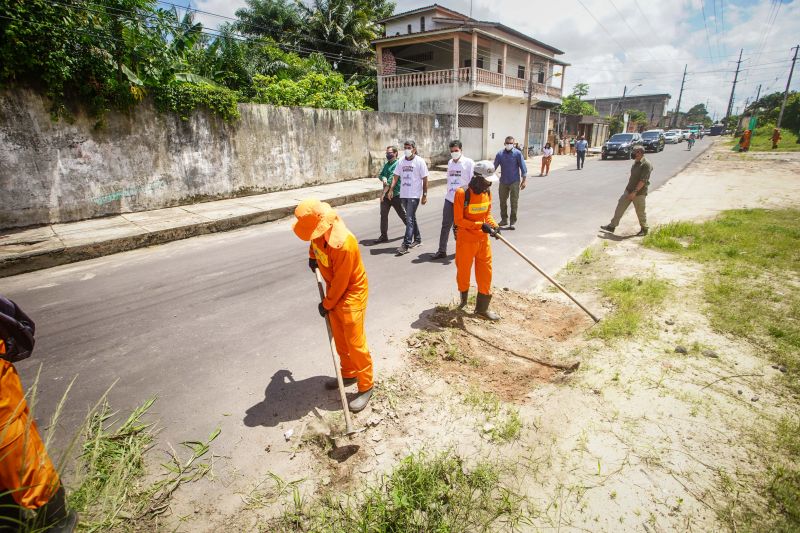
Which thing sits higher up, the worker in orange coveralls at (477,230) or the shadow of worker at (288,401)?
the worker in orange coveralls at (477,230)

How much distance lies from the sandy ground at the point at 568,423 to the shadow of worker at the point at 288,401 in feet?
0.49

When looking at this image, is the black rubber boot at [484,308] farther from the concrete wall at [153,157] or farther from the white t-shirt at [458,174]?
the concrete wall at [153,157]

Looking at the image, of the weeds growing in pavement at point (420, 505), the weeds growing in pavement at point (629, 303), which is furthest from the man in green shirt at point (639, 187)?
the weeds growing in pavement at point (420, 505)

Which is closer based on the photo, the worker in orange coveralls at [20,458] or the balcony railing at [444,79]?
the worker in orange coveralls at [20,458]

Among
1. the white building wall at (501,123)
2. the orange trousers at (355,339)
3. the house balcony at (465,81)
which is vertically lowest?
the orange trousers at (355,339)

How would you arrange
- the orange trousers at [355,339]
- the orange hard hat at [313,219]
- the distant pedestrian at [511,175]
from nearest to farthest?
the orange hard hat at [313,219] → the orange trousers at [355,339] → the distant pedestrian at [511,175]

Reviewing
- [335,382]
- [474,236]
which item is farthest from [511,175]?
[335,382]

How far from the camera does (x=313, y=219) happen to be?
9.10 ft

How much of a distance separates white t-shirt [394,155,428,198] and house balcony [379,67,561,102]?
53.5ft

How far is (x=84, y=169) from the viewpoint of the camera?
815 centimetres

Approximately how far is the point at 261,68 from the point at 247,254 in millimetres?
15661

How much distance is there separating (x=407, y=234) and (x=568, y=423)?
447cm

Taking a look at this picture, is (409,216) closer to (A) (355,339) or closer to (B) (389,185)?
(B) (389,185)

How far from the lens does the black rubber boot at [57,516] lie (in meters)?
1.85
